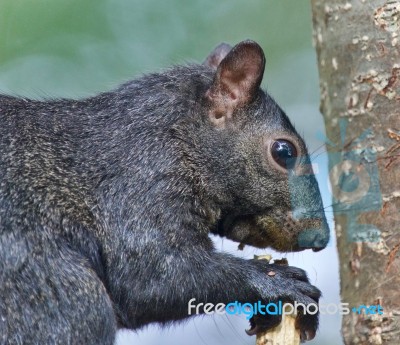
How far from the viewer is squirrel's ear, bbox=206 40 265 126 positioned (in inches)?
191

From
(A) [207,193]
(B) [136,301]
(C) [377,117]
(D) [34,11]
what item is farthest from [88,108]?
(D) [34,11]

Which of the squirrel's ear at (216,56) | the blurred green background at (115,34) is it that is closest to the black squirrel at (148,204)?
the squirrel's ear at (216,56)

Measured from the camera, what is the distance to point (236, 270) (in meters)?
4.59

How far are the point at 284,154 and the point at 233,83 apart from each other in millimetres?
474

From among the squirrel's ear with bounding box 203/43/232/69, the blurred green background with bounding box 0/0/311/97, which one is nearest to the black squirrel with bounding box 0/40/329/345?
the squirrel's ear with bounding box 203/43/232/69

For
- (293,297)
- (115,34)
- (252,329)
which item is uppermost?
(115,34)

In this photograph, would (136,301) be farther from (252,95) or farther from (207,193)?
(252,95)

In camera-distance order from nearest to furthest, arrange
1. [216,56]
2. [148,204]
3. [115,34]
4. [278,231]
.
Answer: [148,204] → [278,231] → [216,56] → [115,34]

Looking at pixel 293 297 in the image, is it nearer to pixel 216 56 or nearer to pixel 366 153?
pixel 366 153

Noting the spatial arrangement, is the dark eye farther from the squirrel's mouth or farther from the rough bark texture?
the rough bark texture

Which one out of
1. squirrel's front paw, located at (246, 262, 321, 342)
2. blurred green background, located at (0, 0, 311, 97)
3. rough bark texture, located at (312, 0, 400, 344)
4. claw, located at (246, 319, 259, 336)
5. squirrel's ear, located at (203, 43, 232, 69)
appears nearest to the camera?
rough bark texture, located at (312, 0, 400, 344)

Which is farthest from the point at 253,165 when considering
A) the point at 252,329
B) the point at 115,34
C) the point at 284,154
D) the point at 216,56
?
the point at 115,34

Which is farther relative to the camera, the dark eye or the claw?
the dark eye

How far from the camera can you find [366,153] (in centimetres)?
399
